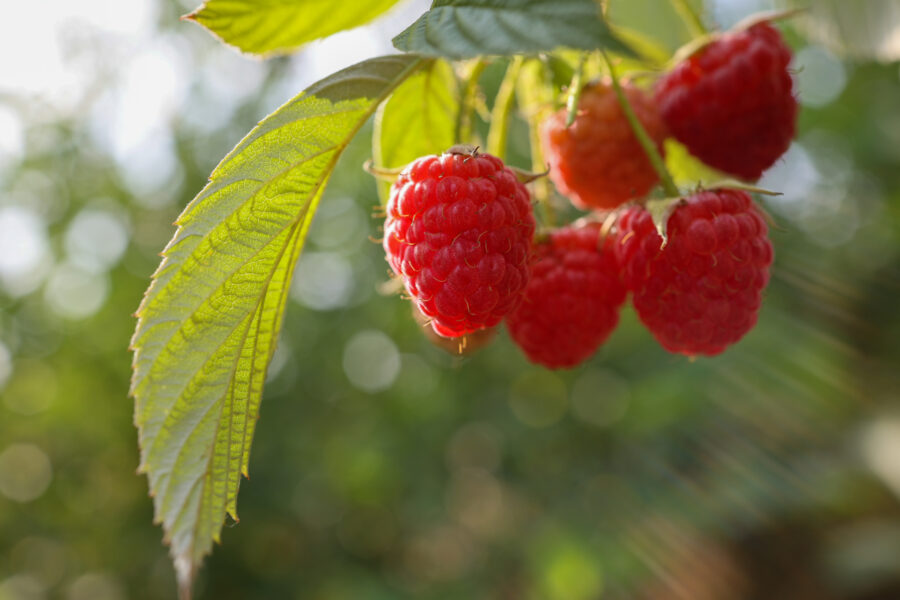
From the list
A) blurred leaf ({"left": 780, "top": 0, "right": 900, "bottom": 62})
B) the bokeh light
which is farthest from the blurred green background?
blurred leaf ({"left": 780, "top": 0, "right": 900, "bottom": 62})

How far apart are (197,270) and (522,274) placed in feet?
1.21

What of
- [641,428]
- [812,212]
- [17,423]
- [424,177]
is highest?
[424,177]

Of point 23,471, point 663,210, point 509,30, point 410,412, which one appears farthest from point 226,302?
point 23,471

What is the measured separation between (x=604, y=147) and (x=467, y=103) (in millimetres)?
218

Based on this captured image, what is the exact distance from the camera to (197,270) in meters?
0.69

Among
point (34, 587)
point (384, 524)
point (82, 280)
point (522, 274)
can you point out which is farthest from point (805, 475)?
point (34, 587)

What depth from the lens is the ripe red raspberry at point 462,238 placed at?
75cm

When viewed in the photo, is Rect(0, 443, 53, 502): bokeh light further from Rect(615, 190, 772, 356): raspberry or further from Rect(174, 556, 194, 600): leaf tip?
Rect(615, 190, 772, 356): raspberry

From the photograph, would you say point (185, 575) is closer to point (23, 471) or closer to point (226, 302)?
point (226, 302)

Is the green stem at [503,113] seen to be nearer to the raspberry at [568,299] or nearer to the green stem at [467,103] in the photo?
the green stem at [467,103]

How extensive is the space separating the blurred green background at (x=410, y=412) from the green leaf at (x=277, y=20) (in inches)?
110

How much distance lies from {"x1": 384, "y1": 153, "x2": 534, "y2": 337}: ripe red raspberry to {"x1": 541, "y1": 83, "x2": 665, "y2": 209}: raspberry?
23 cm

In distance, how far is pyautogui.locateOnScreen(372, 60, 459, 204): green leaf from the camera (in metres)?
0.92

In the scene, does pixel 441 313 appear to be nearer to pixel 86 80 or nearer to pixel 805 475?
pixel 86 80
